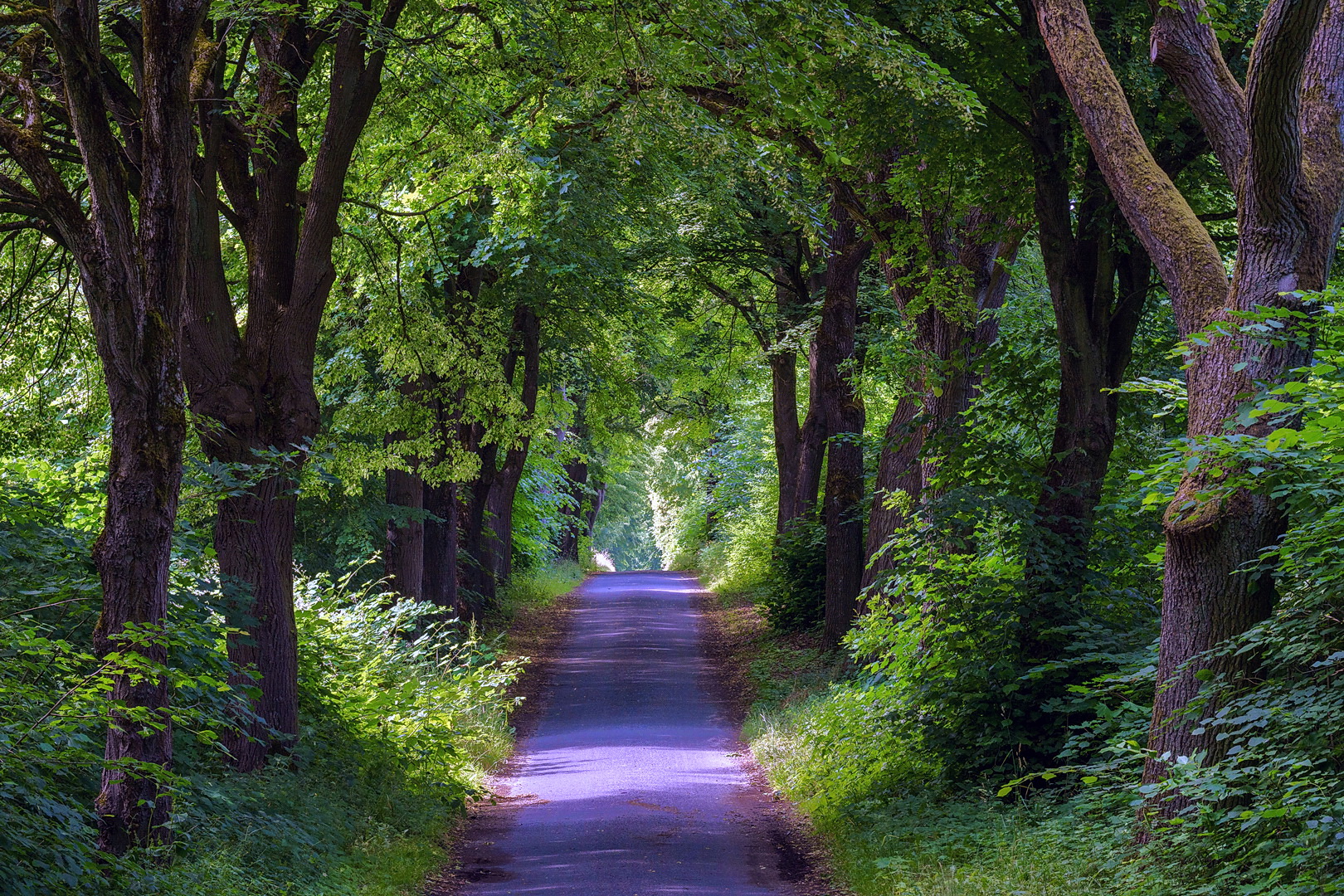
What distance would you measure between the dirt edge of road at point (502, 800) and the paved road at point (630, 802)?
45 mm

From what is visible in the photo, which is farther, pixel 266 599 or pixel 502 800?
pixel 502 800

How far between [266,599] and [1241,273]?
7.73m

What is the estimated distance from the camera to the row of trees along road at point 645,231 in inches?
232

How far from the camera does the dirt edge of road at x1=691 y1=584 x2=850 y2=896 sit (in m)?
9.28

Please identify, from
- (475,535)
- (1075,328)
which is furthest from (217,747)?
(475,535)

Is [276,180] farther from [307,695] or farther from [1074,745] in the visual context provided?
[1074,745]

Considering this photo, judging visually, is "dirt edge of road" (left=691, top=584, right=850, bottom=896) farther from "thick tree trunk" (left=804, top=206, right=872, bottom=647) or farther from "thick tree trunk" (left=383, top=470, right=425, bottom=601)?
"thick tree trunk" (left=383, top=470, right=425, bottom=601)

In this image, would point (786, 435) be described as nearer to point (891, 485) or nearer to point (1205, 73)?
point (891, 485)

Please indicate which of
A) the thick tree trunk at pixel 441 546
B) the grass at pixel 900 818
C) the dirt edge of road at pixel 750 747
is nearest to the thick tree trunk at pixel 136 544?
the grass at pixel 900 818

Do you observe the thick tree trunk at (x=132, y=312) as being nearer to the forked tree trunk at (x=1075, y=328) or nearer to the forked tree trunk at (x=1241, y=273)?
the forked tree trunk at (x=1241, y=273)

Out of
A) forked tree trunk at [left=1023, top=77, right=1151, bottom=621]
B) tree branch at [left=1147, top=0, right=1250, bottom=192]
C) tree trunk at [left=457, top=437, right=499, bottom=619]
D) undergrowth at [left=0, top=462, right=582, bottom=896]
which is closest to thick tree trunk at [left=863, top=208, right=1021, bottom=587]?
forked tree trunk at [left=1023, top=77, right=1151, bottom=621]

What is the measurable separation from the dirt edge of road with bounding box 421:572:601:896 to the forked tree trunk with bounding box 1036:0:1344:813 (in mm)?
5289

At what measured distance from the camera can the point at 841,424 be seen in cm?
1948

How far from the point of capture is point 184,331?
9.00 metres
